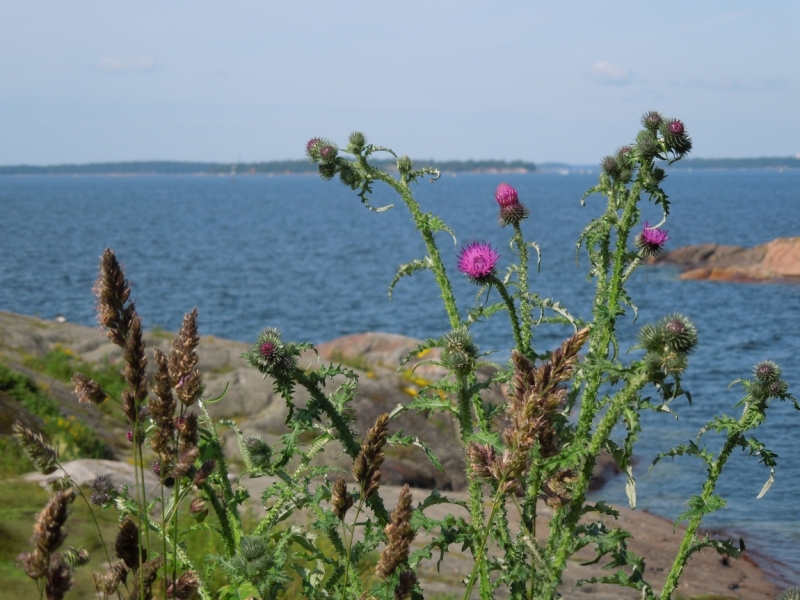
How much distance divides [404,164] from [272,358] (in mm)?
1312

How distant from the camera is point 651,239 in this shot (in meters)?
4.69

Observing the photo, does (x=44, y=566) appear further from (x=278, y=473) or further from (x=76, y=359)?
(x=76, y=359)

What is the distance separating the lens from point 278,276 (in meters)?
52.9

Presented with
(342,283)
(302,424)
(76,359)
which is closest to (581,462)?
(302,424)

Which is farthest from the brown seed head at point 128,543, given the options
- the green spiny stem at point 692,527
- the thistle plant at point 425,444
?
the green spiny stem at point 692,527

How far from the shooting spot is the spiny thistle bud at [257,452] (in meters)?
4.04

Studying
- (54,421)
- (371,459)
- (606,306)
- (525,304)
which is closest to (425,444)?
(525,304)

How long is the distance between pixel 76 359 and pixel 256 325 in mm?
21150

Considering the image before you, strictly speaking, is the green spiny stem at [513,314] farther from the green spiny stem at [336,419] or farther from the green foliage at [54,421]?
the green foliage at [54,421]

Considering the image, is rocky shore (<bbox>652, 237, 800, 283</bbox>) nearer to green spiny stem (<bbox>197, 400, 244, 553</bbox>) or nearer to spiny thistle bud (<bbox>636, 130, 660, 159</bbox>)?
spiny thistle bud (<bbox>636, 130, 660, 159</bbox>)

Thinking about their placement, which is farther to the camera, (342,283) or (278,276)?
(278,276)

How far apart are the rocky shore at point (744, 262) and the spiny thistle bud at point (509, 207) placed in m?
38.5

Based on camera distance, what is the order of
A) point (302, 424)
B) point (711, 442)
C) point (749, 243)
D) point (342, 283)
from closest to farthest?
point (302, 424) → point (711, 442) → point (342, 283) → point (749, 243)

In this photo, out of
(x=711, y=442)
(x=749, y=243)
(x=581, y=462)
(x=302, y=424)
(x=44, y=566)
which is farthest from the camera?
(x=749, y=243)
